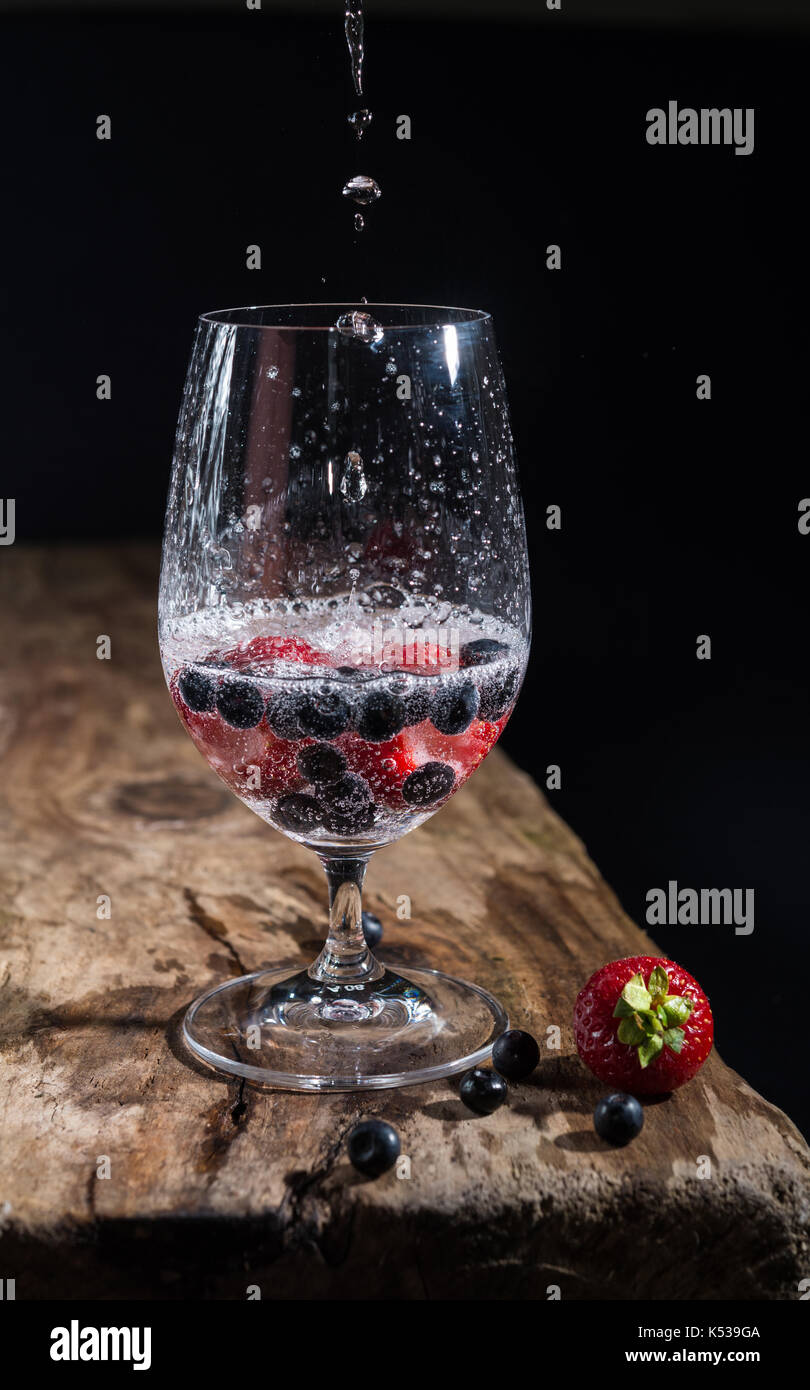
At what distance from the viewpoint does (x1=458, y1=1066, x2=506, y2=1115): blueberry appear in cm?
100

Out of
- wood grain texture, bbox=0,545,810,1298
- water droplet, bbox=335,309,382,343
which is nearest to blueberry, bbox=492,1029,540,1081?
wood grain texture, bbox=0,545,810,1298

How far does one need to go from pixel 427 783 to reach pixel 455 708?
0.06 metres

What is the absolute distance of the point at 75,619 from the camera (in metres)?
2.52

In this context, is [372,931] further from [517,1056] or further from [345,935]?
[517,1056]

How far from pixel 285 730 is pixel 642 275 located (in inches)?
95.3

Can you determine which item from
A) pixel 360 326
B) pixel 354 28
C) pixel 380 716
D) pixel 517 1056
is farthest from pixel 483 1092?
pixel 354 28

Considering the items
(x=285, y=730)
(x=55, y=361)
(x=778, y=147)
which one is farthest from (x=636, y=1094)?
(x=55, y=361)

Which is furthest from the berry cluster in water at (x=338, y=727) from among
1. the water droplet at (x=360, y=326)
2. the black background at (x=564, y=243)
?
the black background at (x=564, y=243)

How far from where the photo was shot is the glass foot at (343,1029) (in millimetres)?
1054

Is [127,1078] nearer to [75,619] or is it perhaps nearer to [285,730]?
[285,730]

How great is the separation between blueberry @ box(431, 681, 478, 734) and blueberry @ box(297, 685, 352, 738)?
69mm

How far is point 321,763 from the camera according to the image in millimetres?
1034

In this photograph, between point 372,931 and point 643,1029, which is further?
point 372,931

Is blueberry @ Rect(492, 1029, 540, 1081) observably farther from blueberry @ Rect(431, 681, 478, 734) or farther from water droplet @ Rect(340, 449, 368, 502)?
water droplet @ Rect(340, 449, 368, 502)
